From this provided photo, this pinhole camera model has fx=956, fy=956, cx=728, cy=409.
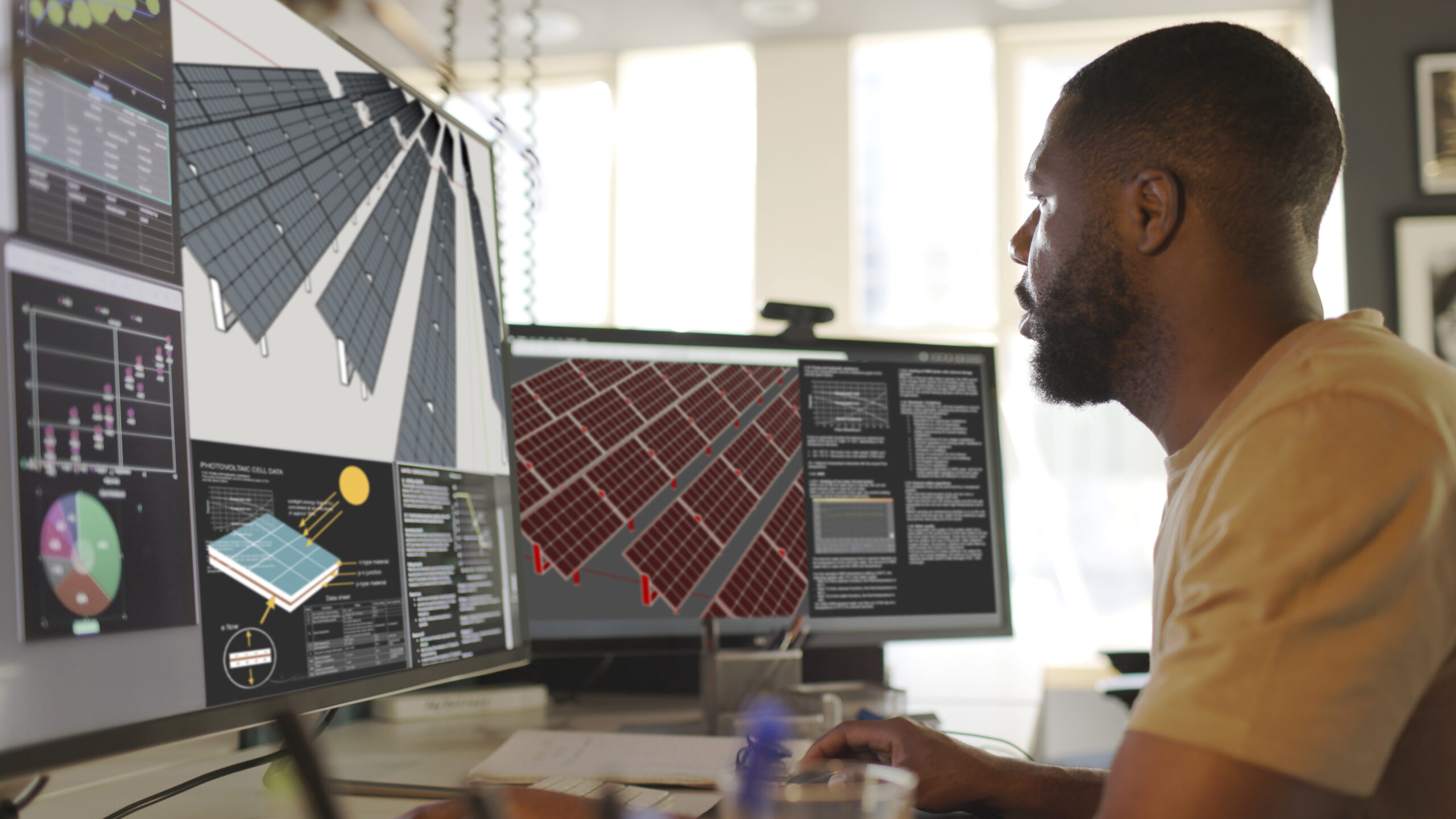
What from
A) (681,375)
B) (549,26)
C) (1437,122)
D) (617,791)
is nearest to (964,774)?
(617,791)

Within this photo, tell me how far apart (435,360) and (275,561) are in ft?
0.93

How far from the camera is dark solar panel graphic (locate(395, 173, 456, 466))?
812 millimetres

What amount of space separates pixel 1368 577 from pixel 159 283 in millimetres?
713

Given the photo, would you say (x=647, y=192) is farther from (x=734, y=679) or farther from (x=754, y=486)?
(x=734, y=679)

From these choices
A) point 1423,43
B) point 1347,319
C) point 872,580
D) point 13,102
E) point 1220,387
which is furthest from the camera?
point 1423,43

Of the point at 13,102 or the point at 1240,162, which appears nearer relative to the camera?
the point at 13,102

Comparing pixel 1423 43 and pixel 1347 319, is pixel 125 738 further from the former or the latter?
pixel 1423 43

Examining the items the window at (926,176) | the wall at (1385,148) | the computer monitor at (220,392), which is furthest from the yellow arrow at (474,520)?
the window at (926,176)

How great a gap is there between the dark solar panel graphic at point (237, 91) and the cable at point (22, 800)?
412 millimetres

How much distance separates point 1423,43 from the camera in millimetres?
3293

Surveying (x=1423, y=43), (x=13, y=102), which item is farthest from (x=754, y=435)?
(x=1423, y=43)

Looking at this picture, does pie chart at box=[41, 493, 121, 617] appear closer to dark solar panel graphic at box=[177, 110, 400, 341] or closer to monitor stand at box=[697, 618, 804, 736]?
dark solar panel graphic at box=[177, 110, 400, 341]

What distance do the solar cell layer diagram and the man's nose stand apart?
56cm

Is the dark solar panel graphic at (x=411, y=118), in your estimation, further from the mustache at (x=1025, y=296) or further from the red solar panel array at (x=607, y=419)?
the mustache at (x=1025, y=296)
